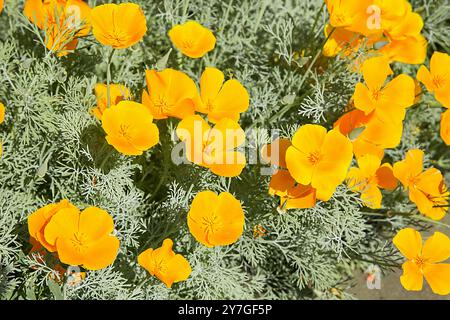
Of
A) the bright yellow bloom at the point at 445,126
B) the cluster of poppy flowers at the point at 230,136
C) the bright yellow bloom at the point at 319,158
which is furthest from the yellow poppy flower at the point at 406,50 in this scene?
the bright yellow bloom at the point at 319,158

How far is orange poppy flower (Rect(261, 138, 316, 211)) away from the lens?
1.37m

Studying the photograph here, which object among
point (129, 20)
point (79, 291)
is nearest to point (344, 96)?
point (129, 20)

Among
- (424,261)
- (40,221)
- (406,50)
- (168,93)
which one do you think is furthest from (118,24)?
(424,261)

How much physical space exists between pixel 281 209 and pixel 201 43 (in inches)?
18.5

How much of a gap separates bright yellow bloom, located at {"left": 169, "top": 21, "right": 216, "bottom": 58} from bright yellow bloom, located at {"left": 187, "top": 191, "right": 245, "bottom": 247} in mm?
395

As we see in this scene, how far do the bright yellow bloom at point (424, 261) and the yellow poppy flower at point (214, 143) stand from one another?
45 cm

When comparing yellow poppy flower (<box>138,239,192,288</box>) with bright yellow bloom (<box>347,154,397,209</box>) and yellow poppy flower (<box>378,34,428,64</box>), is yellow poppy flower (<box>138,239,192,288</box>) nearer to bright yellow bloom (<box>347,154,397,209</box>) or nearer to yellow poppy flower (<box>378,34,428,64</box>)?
bright yellow bloom (<box>347,154,397,209</box>)

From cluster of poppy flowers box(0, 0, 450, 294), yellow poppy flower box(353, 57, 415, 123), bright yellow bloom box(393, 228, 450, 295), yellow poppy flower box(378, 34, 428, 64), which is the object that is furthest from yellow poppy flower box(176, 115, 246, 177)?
yellow poppy flower box(378, 34, 428, 64)

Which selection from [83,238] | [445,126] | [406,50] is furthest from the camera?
[406,50]

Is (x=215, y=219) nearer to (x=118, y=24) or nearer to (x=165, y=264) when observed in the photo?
(x=165, y=264)

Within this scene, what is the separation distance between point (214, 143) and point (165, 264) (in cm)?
30

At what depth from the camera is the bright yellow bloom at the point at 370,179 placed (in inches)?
58.3

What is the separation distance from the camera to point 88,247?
1.24m

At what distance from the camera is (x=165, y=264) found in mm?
1312
